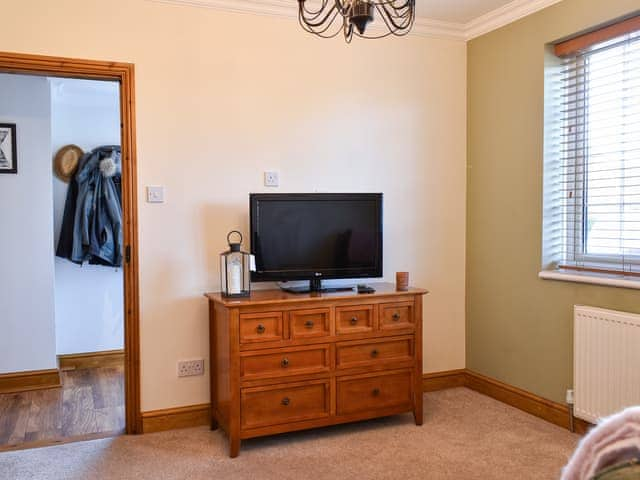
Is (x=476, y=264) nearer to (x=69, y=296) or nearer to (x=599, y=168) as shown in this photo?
(x=599, y=168)

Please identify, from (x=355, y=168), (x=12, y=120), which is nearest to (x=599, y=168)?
(x=355, y=168)

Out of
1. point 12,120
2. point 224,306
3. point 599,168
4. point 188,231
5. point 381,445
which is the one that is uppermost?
point 12,120

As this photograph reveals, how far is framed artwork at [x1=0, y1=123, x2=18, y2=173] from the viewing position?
3.89 meters

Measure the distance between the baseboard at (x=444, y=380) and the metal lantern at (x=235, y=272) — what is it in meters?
1.51

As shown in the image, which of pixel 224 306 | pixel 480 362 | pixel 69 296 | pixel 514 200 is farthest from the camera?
pixel 69 296

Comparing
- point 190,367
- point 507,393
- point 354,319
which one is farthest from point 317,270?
point 507,393

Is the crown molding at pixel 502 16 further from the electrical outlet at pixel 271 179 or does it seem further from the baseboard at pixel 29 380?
the baseboard at pixel 29 380

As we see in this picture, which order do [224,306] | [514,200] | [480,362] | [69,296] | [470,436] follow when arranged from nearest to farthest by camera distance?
[224,306]
[470,436]
[514,200]
[480,362]
[69,296]

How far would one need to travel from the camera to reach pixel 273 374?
2.80 meters

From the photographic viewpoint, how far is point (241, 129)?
321cm

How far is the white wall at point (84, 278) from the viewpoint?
181 inches

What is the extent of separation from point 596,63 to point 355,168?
147 centimetres

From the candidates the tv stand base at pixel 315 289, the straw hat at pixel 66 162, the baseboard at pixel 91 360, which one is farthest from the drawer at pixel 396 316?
the straw hat at pixel 66 162

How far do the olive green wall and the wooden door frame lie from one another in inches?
87.0
